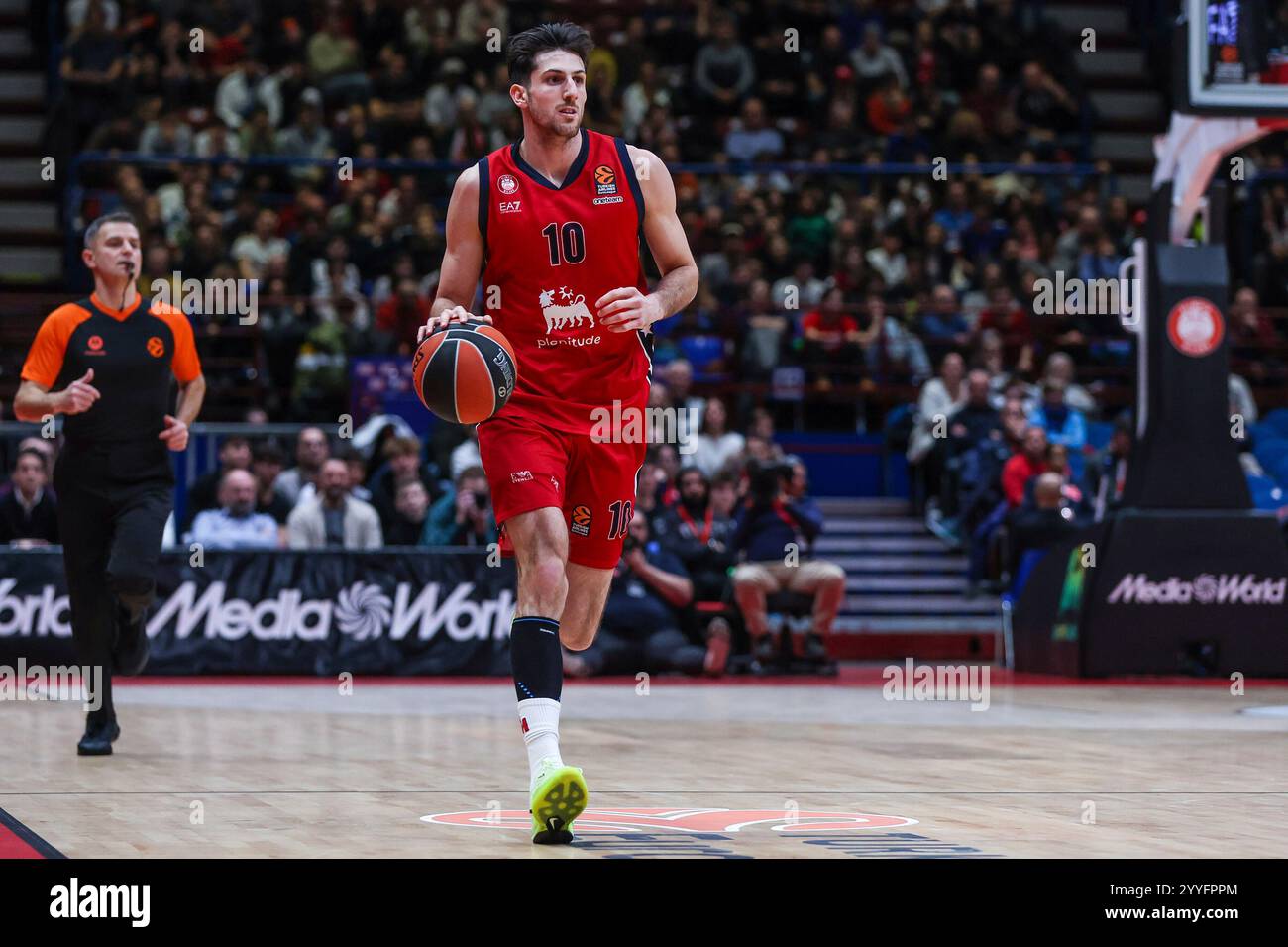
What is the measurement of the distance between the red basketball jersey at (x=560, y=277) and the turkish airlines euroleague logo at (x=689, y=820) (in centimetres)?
128

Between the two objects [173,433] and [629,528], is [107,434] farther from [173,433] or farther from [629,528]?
[629,528]

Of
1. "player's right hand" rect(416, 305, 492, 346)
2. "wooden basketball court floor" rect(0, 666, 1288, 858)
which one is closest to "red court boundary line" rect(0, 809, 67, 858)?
"wooden basketball court floor" rect(0, 666, 1288, 858)

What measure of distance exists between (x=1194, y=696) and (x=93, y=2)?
14.8m

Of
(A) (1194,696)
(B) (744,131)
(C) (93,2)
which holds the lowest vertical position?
(A) (1194,696)

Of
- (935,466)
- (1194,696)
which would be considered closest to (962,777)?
(1194,696)

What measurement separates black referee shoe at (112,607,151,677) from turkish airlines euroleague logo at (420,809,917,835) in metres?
3.09

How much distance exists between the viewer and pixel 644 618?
15125 millimetres

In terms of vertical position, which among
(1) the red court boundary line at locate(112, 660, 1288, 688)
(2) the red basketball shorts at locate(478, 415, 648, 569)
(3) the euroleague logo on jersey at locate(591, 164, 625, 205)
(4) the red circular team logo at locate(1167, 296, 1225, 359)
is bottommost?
(1) the red court boundary line at locate(112, 660, 1288, 688)

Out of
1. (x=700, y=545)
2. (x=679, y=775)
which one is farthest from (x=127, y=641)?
(x=700, y=545)

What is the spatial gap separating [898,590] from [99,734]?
10.1 m

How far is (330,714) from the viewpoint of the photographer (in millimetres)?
11281

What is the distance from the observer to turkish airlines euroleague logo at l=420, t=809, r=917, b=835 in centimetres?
620

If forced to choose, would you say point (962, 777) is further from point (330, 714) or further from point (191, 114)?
point (191, 114)

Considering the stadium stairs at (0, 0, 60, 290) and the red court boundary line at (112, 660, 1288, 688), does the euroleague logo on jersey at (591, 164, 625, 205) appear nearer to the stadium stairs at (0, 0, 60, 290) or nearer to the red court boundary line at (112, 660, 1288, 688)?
the red court boundary line at (112, 660, 1288, 688)
